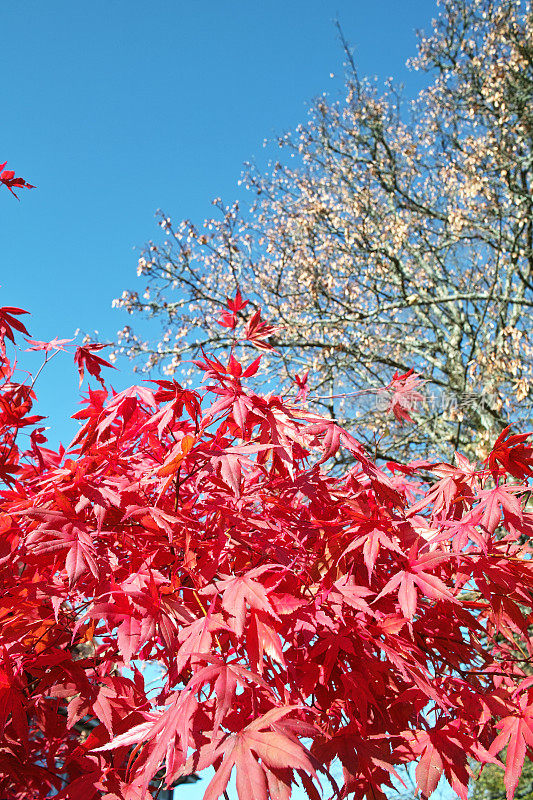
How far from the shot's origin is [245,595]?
108 centimetres

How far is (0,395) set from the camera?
1.77 metres

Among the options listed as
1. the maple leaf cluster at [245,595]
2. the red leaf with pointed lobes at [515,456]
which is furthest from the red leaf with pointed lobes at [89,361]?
the red leaf with pointed lobes at [515,456]

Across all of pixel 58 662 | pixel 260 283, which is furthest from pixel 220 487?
pixel 260 283

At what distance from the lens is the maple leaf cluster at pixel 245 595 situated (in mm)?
1162

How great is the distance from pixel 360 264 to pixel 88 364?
7.18 metres

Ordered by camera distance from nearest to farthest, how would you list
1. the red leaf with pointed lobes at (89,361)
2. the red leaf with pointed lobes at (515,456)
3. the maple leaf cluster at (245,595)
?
the maple leaf cluster at (245,595) < the red leaf with pointed lobes at (515,456) < the red leaf with pointed lobes at (89,361)

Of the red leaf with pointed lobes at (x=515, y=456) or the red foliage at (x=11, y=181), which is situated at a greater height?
the red foliage at (x=11, y=181)

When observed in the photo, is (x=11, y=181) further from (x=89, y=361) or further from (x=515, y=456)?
(x=515, y=456)

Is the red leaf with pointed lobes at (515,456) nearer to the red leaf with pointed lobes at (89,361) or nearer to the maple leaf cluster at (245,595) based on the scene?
the maple leaf cluster at (245,595)

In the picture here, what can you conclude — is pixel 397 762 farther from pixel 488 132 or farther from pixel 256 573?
pixel 488 132

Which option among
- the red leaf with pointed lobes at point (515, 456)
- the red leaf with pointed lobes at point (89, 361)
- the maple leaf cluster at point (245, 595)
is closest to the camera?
the maple leaf cluster at point (245, 595)

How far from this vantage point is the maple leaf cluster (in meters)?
1.16

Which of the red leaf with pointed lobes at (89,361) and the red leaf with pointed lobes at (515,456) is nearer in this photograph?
the red leaf with pointed lobes at (515,456)

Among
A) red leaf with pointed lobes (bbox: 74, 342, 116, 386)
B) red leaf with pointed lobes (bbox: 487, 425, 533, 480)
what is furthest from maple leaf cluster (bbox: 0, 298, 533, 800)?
red leaf with pointed lobes (bbox: 74, 342, 116, 386)
